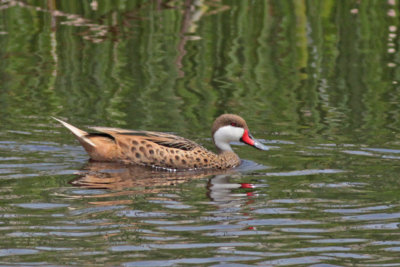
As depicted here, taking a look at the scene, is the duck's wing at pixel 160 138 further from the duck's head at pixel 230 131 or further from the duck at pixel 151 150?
the duck's head at pixel 230 131

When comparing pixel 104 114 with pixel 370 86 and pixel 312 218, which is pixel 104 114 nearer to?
pixel 370 86

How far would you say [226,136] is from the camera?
38.5 feet

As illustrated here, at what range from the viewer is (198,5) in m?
18.4

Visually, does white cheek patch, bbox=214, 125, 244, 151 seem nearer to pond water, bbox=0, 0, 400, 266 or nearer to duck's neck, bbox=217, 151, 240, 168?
duck's neck, bbox=217, 151, 240, 168

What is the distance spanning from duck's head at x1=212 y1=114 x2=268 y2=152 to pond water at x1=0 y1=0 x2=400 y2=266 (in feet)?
0.94

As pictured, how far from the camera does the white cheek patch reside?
11637mm

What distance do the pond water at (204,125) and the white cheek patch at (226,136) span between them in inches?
13.6

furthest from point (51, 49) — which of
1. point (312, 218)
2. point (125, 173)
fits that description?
point (312, 218)

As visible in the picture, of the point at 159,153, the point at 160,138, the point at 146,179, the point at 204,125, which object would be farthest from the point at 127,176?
the point at 204,125

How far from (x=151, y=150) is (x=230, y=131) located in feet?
3.27

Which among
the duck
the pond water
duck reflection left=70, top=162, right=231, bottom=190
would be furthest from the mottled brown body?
the pond water

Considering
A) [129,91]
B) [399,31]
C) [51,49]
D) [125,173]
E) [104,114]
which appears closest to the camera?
[125,173]

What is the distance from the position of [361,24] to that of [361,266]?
11.1m

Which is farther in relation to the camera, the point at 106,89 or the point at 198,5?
the point at 198,5
